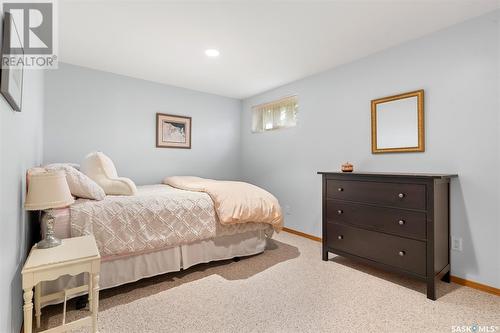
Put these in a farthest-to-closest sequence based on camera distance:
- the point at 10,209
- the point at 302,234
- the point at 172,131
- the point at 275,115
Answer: the point at 275,115 → the point at 172,131 → the point at 302,234 → the point at 10,209

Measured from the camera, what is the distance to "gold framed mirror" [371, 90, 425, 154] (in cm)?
254

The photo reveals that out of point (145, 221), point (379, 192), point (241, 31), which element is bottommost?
point (145, 221)

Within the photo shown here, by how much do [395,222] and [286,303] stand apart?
121cm

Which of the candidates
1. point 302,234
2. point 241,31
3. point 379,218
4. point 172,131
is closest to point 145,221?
point 241,31

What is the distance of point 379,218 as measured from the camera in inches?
93.1

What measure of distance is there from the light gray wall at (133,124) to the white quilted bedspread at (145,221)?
1.69m

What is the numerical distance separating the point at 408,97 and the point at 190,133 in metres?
3.26

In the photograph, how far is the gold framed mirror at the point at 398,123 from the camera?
2.54 m

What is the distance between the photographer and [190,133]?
14.5 feet

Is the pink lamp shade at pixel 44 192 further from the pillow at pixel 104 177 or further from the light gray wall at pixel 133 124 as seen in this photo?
the light gray wall at pixel 133 124

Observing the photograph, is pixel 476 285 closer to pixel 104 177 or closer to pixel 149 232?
pixel 149 232

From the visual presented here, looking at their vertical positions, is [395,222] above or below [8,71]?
below

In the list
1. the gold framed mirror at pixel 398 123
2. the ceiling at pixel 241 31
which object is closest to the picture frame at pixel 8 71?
the ceiling at pixel 241 31

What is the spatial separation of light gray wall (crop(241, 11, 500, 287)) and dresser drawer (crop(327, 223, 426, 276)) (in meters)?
0.56
